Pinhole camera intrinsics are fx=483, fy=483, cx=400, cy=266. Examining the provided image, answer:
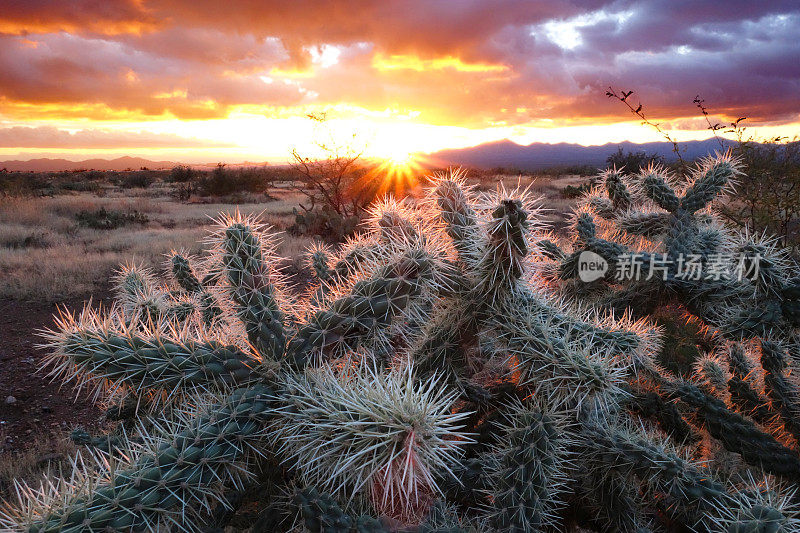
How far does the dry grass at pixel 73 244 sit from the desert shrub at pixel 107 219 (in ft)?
0.96

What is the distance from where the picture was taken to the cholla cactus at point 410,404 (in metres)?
1.54

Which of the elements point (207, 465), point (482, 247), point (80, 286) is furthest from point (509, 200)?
point (80, 286)

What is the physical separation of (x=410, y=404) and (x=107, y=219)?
17726 millimetres

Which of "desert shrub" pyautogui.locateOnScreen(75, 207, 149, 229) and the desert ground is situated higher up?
"desert shrub" pyautogui.locateOnScreen(75, 207, 149, 229)

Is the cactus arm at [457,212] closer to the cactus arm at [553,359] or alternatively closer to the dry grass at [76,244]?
the cactus arm at [553,359]

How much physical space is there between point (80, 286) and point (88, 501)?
28.1 ft

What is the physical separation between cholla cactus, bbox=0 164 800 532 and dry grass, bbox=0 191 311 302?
2.92 m

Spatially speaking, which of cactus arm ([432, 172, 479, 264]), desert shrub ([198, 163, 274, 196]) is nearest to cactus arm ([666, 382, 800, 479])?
cactus arm ([432, 172, 479, 264])

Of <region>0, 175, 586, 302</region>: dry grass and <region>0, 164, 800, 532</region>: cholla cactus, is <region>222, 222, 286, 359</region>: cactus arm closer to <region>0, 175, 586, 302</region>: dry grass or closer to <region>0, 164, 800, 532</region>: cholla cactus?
<region>0, 164, 800, 532</region>: cholla cactus

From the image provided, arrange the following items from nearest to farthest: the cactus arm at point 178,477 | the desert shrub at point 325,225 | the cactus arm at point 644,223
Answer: the cactus arm at point 178,477
the cactus arm at point 644,223
the desert shrub at point 325,225

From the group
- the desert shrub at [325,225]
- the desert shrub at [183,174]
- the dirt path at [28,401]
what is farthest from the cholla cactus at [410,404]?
the desert shrub at [183,174]

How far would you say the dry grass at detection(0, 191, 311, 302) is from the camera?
28.3ft

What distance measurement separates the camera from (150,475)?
61.4 inches

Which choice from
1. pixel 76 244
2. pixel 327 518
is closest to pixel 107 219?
pixel 76 244
